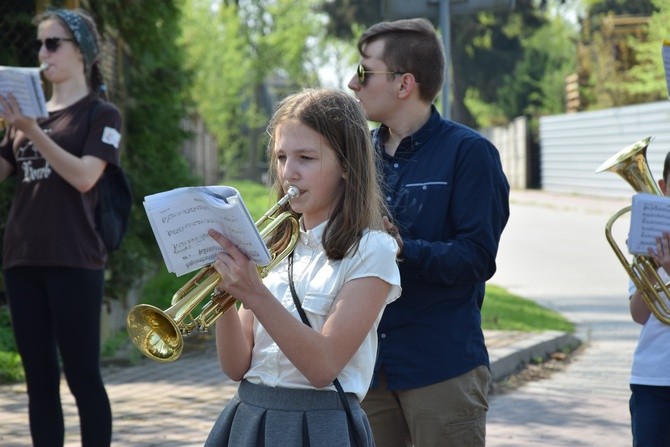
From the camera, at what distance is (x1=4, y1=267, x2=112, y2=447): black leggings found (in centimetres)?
487

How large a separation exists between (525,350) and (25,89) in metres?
5.08

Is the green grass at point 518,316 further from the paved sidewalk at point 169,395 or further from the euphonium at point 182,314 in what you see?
the euphonium at point 182,314

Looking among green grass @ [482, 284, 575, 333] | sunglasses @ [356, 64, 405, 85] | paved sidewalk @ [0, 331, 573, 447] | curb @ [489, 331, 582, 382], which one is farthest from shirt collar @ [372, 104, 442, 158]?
green grass @ [482, 284, 575, 333]

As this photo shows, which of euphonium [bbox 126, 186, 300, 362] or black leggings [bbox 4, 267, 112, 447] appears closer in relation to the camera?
euphonium [bbox 126, 186, 300, 362]

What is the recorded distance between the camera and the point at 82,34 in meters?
5.13

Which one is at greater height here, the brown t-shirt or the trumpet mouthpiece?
the trumpet mouthpiece

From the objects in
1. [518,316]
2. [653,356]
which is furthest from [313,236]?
[518,316]

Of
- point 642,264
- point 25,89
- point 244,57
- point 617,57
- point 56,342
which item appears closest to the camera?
point 642,264

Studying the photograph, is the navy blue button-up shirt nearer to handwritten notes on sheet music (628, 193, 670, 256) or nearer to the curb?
handwritten notes on sheet music (628, 193, 670, 256)

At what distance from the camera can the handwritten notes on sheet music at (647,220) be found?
3.86 meters

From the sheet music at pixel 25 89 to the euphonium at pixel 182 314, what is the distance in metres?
2.01

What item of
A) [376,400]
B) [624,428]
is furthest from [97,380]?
[624,428]

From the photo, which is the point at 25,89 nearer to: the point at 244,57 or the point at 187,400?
the point at 187,400

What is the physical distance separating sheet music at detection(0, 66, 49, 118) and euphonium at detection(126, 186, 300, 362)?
2014mm
